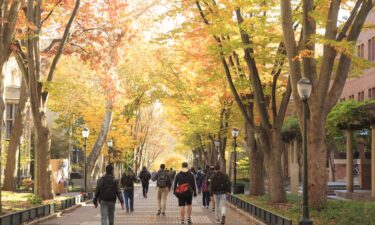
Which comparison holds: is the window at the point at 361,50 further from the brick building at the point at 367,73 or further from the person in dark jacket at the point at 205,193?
the person in dark jacket at the point at 205,193

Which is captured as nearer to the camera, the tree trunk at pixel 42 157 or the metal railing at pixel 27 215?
the metal railing at pixel 27 215

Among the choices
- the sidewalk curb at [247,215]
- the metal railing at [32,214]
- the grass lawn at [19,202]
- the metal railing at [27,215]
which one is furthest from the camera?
the grass lawn at [19,202]

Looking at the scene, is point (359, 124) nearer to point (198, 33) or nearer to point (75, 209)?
point (198, 33)

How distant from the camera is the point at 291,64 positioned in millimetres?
18984

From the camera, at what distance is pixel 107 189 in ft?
46.9

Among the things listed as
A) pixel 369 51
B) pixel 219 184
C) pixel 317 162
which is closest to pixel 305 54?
pixel 317 162

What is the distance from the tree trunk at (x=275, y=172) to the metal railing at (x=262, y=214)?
3.57ft

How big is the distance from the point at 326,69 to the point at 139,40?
59.1 feet

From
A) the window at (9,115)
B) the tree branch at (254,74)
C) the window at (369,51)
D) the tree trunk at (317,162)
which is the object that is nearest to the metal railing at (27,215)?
the tree trunk at (317,162)

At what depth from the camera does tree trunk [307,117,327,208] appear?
18.7 m

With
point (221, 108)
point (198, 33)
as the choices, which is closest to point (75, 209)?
point (198, 33)

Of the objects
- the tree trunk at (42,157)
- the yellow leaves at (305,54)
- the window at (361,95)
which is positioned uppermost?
the window at (361,95)

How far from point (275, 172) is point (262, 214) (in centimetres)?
471

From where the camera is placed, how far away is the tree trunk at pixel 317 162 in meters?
18.7
